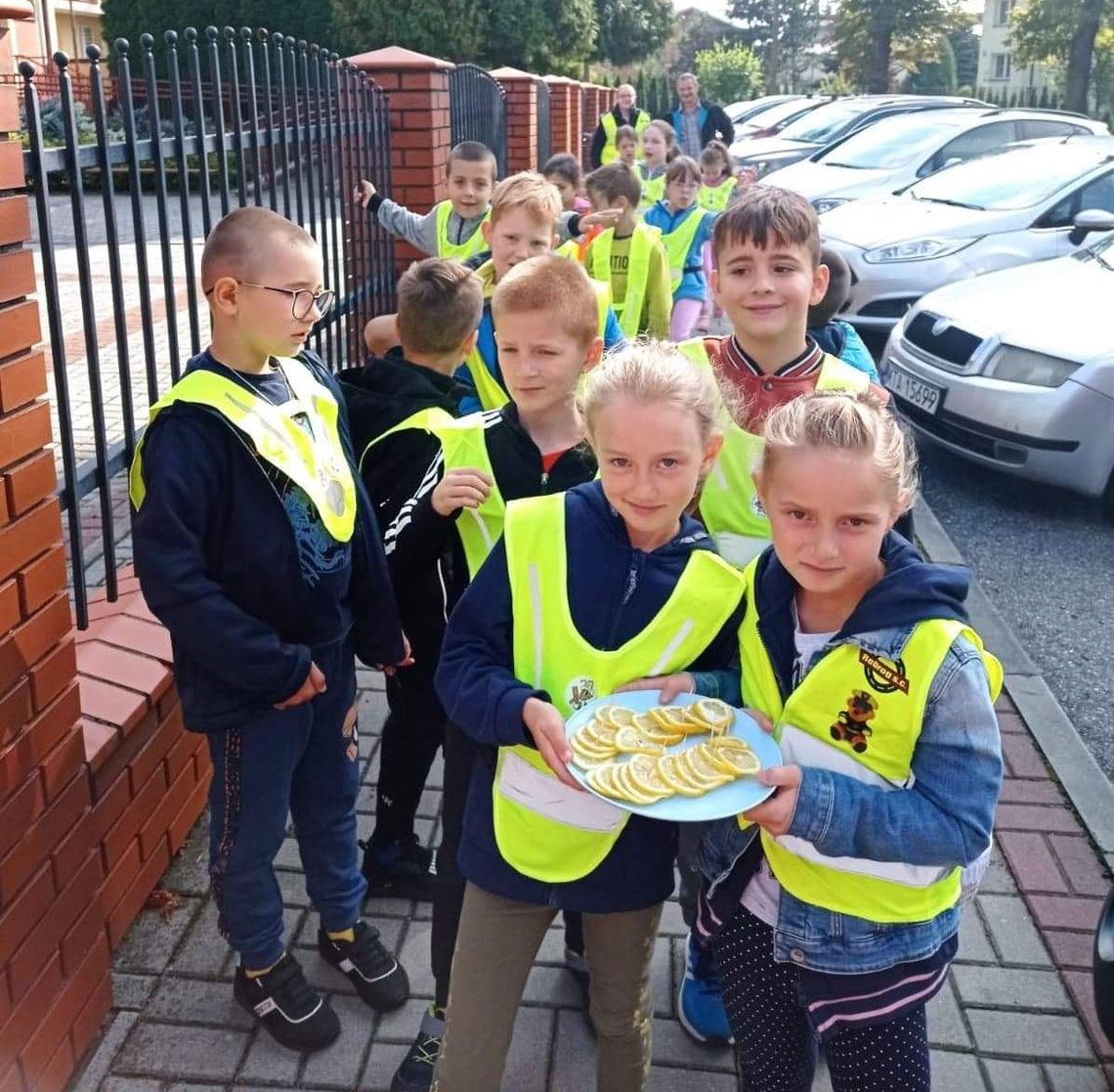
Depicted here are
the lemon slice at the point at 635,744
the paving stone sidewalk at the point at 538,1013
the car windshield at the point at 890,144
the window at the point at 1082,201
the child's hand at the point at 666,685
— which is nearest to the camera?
the lemon slice at the point at 635,744

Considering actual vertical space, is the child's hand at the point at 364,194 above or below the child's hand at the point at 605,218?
above

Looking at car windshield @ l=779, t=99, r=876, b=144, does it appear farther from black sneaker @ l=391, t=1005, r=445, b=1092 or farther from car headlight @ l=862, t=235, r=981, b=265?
black sneaker @ l=391, t=1005, r=445, b=1092

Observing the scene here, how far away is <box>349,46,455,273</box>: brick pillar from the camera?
6.51 m

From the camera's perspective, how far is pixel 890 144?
46.3 ft

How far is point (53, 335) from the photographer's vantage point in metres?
2.83

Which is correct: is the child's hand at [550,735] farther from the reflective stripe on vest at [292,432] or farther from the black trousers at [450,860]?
the reflective stripe on vest at [292,432]

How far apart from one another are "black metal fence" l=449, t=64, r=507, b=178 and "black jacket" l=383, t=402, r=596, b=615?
539 cm

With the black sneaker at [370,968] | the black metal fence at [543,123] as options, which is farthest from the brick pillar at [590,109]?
the black sneaker at [370,968]

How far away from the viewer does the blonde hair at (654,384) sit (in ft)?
6.46

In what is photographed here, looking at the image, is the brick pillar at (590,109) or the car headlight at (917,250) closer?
the car headlight at (917,250)

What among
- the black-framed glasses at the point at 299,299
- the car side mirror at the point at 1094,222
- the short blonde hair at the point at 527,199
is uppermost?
the short blonde hair at the point at 527,199

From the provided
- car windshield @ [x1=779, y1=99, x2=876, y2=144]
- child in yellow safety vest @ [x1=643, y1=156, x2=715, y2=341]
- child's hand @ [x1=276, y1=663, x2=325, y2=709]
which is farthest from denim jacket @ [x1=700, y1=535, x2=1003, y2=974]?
car windshield @ [x1=779, y1=99, x2=876, y2=144]

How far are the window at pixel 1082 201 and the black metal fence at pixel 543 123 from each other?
213 inches

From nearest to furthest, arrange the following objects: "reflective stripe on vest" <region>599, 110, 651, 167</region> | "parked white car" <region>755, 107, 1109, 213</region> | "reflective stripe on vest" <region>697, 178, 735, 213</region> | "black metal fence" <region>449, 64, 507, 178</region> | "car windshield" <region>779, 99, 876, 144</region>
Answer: "black metal fence" <region>449, 64, 507, 178</region>
"reflective stripe on vest" <region>697, 178, 735, 213</region>
"reflective stripe on vest" <region>599, 110, 651, 167</region>
"parked white car" <region>755, 107, 1109, 213</region>
"car windshield" <region>779, 99, 876, 144</region>
